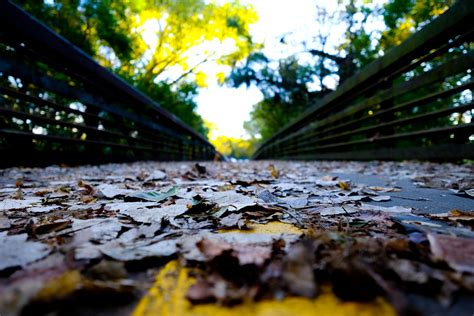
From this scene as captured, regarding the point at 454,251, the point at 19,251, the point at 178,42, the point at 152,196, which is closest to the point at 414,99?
the point at 152,196

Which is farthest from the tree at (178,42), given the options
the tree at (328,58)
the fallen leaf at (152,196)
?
the fallen leaf at (152,196)

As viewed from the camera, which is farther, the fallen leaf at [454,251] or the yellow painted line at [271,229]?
the yellow painted line at [271,229]

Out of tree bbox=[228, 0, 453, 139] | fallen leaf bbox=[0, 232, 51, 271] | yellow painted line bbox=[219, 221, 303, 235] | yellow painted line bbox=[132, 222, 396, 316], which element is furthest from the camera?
tree bbox=[228, 0, 453, 139]

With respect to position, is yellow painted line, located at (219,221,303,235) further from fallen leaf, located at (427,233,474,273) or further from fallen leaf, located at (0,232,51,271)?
fallen leaf, located at (0,232,51,271)

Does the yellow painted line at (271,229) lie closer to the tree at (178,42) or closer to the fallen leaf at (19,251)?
the fallen leaf at (19,251)

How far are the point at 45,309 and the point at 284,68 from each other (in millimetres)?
15134

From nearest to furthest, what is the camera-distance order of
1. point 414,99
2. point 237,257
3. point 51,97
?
point 237,257 < point 414,99 < point 51,97

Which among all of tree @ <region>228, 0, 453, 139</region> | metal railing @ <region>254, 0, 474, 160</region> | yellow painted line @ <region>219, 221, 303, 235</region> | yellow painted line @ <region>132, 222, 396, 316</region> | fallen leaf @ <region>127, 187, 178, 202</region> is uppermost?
tree @ <region>228, 0, 453, 139</region>

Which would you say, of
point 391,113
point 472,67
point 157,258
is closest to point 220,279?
point 157,258

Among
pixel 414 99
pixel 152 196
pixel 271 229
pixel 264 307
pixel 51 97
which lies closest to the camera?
pixel 264 307

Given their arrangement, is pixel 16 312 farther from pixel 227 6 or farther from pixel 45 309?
pixel 227 6

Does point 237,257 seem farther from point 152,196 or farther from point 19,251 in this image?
point 152,196

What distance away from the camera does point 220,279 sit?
554 mm

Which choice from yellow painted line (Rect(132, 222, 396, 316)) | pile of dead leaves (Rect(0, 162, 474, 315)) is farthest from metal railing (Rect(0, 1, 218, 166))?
yellow painted line (Rect(132, 222, 396, 316))
